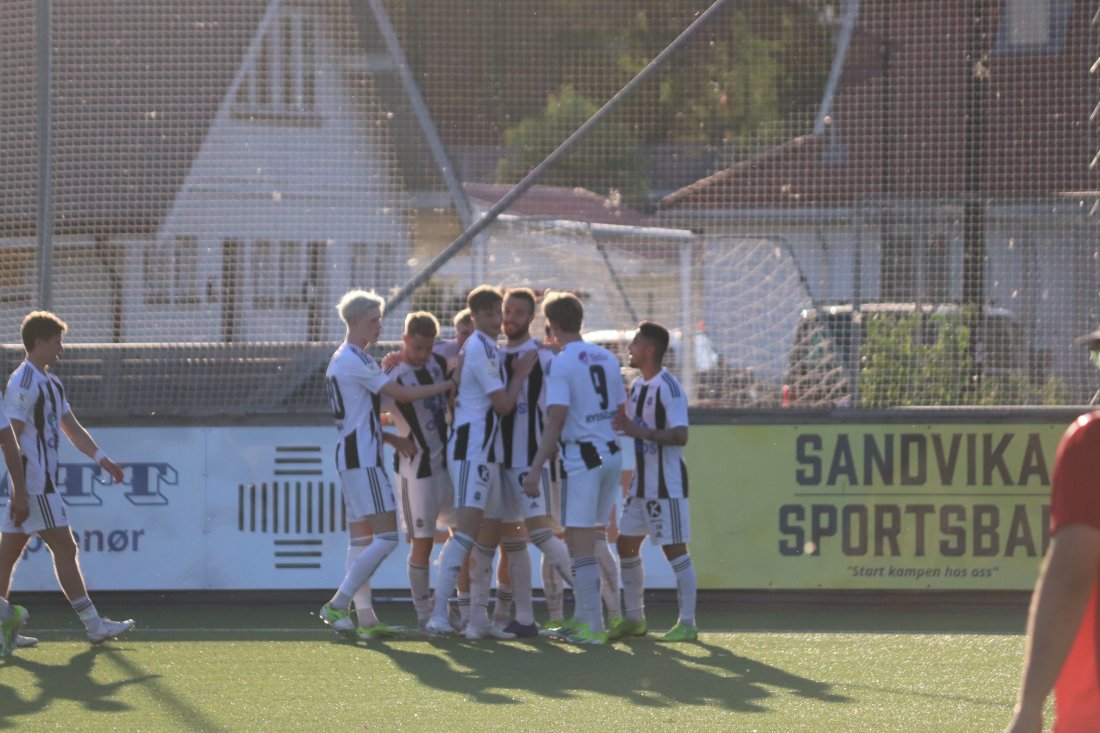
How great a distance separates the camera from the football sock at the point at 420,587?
924 cm

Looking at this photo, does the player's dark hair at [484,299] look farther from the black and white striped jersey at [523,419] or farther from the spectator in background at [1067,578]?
the spectator in background at [1067,578]

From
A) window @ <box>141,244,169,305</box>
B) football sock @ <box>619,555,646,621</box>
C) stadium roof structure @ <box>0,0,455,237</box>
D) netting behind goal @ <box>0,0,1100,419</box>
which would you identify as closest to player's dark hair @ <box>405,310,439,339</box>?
football sock @ <box>619,555,646,621</box>

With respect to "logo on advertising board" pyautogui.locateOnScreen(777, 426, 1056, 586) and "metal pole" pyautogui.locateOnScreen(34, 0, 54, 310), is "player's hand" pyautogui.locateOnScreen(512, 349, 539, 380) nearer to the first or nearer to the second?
"logo on advertising board" pyautogui.locateOnScreen(777, 426, 1056, 586)

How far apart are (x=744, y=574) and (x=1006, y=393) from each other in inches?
99.8

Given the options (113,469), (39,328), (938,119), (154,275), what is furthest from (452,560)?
(938,119)

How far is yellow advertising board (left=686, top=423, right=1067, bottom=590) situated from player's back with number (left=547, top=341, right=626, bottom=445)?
2367mm

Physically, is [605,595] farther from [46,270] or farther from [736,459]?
[46,270]

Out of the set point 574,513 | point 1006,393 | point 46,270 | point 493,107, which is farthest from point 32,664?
point 1006,393

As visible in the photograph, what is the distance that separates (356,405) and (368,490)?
496 mm

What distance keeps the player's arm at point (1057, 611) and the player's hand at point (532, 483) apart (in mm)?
6206

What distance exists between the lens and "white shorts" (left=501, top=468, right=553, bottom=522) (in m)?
8.83

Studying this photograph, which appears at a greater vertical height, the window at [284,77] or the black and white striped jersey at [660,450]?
the window at [284,77]

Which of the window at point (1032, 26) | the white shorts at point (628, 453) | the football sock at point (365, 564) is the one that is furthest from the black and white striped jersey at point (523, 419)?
the window at point (1032, 26)

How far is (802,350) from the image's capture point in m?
12.1
